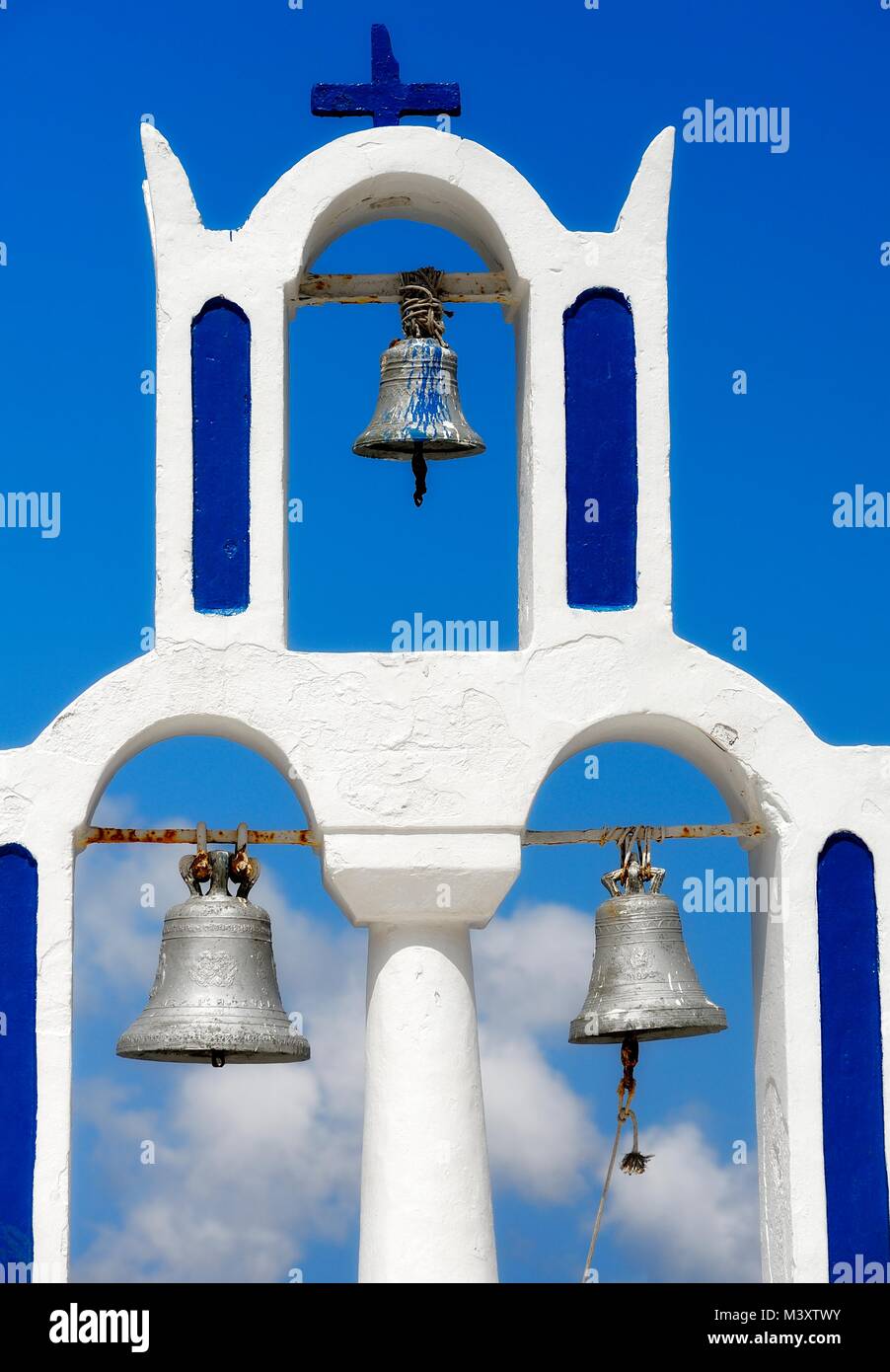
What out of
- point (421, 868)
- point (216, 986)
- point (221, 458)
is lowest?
point (216, 986)

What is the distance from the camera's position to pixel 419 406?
35.7 feet

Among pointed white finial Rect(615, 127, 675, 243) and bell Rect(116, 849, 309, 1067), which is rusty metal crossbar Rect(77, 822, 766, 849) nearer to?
bell Rect(116, 849, 309, 1067)

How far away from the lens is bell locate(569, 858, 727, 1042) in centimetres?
1045

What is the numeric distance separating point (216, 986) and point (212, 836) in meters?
0.61

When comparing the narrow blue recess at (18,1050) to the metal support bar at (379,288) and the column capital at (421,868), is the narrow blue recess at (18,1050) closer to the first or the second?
the column capital at (421,868)

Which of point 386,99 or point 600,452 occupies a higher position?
point 386,99

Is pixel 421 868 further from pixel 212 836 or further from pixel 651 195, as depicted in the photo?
pixel 651 195

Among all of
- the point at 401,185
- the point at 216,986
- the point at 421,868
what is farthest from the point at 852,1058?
the point at 401,185

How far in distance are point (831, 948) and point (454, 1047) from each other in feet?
4.78

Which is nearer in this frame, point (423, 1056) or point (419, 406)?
point (423, 1056)

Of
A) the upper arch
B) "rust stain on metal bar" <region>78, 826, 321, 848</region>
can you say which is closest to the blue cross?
the upper arch

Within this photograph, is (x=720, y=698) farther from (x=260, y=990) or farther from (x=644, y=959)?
(x=260, y=990)

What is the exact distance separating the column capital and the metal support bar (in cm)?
216

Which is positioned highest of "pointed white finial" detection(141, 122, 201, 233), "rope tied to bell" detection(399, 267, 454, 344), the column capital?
"pointed white finial" detection(141, 122, 201, 233)
